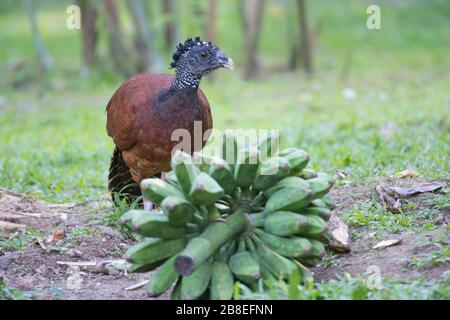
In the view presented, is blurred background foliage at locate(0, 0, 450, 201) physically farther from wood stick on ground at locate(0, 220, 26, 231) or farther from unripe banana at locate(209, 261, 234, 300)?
unripe banana at locate(209, 261, 234, 300)

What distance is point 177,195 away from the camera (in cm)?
365

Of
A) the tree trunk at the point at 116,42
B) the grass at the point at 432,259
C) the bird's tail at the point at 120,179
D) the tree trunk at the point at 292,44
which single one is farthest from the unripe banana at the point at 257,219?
the tree trunk at the point at 292,44

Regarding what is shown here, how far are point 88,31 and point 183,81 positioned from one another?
752cm

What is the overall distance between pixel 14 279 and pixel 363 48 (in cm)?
1138

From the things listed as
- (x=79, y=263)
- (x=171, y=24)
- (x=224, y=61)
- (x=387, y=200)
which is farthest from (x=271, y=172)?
(x=171, y=24)

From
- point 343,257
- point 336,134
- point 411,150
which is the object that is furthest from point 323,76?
point 343,257

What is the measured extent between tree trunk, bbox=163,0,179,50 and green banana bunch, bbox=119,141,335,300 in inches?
363

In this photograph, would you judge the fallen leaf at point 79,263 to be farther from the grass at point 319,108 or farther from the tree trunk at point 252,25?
the tree trunk at point 252,25

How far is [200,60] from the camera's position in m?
5.52

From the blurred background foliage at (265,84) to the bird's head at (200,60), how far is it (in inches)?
48.7

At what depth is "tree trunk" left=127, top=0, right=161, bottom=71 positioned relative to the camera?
11.7 meters

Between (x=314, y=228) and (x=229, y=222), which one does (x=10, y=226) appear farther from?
(x=314, y=228)

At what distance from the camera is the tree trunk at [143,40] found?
1174 centimetres

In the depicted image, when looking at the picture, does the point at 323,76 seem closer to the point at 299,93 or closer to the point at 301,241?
the point at 299,93
